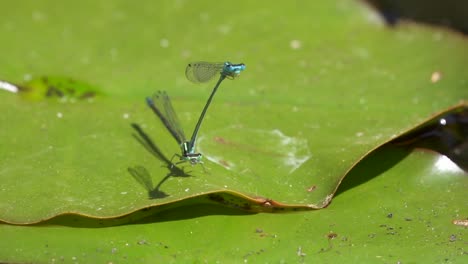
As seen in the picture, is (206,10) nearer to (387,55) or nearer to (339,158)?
(387,55)

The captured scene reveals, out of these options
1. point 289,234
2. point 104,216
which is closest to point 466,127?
point 289,234

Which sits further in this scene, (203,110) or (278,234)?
(203,110)

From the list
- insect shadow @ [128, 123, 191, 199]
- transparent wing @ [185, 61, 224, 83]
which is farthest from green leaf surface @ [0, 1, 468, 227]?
transparent wing @ [185, 61, 224, 83]

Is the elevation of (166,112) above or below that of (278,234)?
above

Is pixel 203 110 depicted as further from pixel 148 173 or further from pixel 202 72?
pixel 148 173

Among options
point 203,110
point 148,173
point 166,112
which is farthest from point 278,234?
point 166,112

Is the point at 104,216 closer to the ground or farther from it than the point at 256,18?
closer to the ground

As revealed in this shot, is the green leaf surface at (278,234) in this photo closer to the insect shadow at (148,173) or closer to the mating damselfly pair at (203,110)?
the insect shadow at (148,173)

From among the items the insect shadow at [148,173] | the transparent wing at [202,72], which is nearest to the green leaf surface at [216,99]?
the insect shadow at [148,173]
